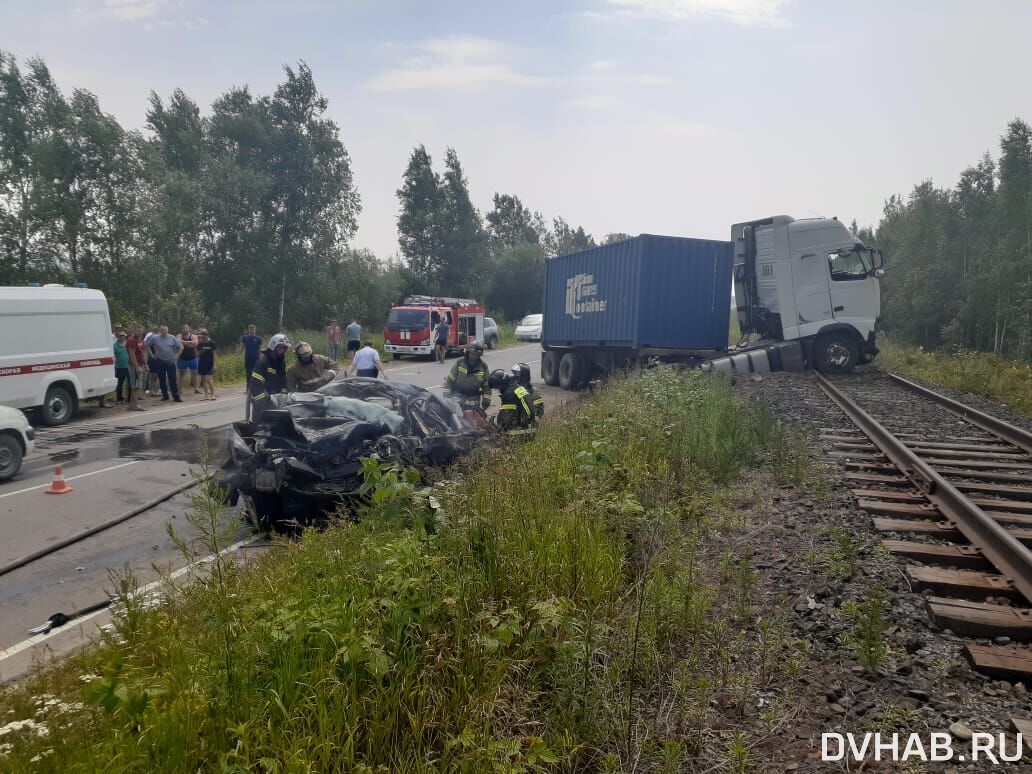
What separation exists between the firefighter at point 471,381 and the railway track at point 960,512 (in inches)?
170

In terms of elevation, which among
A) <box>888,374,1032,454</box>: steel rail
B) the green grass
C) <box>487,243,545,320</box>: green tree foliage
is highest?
<box>487,243,545,320</box>: green tree foliage

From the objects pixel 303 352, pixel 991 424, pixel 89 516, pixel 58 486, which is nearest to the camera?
pixel 89 516

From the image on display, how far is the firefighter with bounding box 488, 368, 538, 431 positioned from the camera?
7.83 meters

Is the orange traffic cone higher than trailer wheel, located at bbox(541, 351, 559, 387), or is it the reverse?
trailer wheel, located at bbox(541, 351, 559, 387)

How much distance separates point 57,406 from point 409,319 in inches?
620

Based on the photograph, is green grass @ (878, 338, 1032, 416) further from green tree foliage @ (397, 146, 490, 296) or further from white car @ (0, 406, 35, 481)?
green tree foliage @ (397, 146, 490, 296)

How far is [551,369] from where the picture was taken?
19.7 metres

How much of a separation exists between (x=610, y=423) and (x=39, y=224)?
2851 cm

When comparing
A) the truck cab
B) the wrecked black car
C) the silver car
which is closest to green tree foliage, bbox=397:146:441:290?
the silver car

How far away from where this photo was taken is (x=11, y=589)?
492 cm

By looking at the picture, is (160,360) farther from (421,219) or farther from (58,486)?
(421,219)

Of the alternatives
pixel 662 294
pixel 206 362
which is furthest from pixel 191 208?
pixel 662 294

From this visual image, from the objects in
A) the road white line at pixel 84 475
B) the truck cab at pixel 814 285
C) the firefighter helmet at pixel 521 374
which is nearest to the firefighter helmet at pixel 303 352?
the firefighter helmet at pixel 521 374

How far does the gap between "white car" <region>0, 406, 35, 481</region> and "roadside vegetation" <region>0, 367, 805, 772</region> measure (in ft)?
17.6
